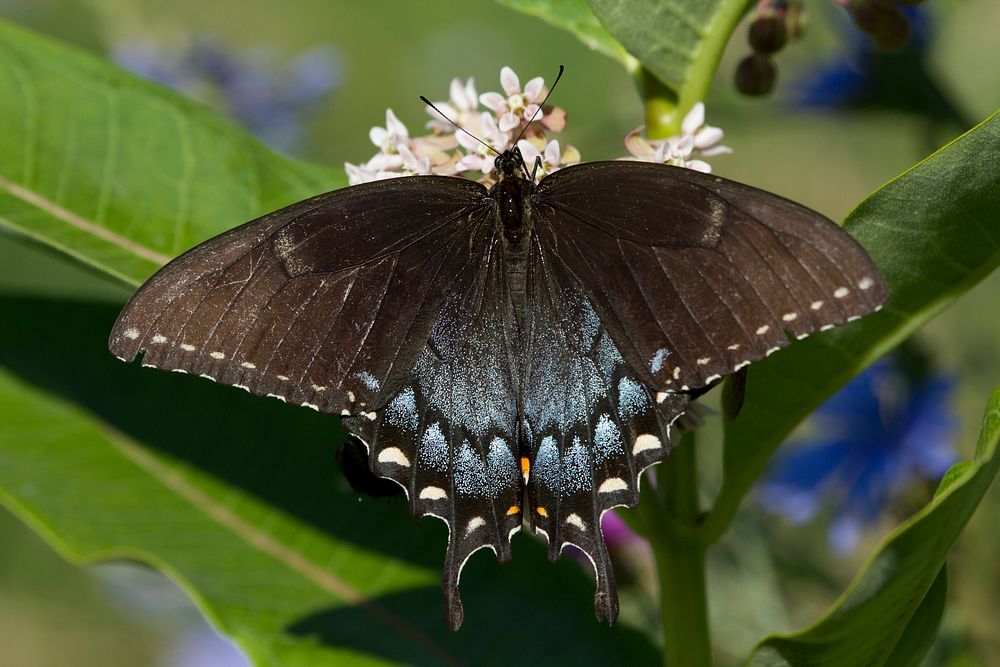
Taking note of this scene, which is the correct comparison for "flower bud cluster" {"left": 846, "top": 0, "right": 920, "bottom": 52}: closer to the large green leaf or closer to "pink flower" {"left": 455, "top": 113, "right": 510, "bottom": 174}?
"pink flower" {"left": 455, "top": 113, "right": 510, "bottom": 174}

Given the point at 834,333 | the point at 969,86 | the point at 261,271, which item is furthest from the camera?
the point at 969,86

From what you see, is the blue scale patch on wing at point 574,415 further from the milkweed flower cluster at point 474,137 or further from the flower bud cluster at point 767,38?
the flower bud cluster at point 767,38

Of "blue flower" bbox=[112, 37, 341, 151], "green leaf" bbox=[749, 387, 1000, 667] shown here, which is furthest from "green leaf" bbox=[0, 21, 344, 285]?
"blue flower" bbox=[112, 37, 341, 151]

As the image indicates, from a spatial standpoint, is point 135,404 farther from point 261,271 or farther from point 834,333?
point 834,333

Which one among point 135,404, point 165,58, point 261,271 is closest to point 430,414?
point 261,271

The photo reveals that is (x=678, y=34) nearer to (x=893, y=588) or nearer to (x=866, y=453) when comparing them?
(x=893, y=588)

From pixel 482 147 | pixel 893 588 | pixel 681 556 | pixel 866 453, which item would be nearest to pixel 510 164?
pixel 482 147
